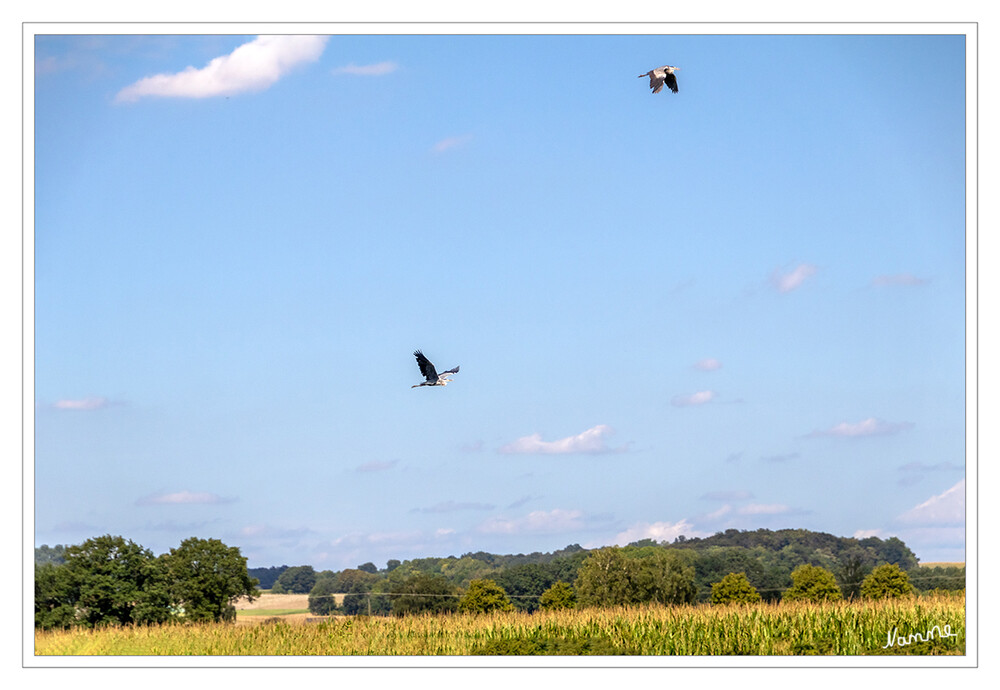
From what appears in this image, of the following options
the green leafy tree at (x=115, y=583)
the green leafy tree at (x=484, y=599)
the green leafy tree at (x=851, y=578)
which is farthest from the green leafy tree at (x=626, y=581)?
the green leafy tree at (x=115, y=583)

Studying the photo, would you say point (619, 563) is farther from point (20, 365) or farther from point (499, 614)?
point (20, 365)

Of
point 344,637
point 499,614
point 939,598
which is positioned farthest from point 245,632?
point 939,598

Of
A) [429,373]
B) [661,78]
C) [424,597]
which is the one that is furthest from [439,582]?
[661,78]

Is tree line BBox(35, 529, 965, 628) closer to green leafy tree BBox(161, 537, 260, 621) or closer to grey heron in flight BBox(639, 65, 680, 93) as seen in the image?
green leafy tree BBox(161, 537, 260, 621)

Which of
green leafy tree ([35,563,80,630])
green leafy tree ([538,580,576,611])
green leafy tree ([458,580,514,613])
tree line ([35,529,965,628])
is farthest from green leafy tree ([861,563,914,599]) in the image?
green leafy tree ([35,563,80,630])

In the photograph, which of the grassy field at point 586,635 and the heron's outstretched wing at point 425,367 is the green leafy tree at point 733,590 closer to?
the grassy field at point 586,635

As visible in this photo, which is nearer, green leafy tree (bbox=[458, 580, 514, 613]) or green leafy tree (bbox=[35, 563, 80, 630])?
green leafy tree (bbox=[35, 563, 80, 630])
